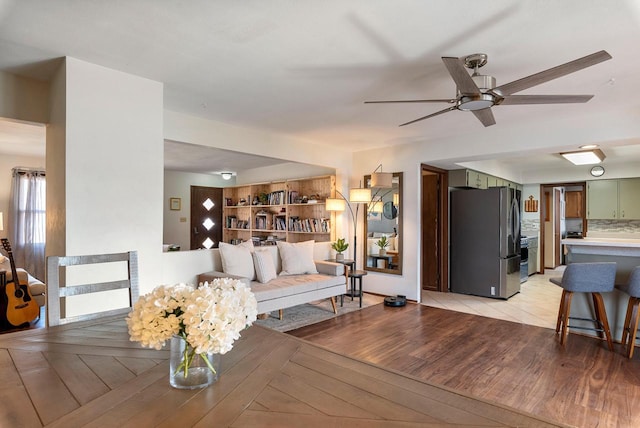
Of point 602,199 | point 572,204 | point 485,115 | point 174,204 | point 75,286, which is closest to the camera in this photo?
point 75,286

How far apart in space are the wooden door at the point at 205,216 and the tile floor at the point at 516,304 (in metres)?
5.45

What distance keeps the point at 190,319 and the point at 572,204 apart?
10482 mm

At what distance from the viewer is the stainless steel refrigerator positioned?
5445mm

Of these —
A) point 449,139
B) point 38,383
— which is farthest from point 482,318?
point 38,383

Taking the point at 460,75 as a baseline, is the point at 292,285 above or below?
below

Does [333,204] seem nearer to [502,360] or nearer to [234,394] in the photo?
[502,360]

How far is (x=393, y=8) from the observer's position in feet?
6.61

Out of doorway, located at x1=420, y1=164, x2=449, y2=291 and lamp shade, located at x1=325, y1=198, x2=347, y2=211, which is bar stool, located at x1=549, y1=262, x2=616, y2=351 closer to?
doorway, located at x1=420, y1=164, x2=449, y2=291

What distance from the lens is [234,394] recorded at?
1.01 meters

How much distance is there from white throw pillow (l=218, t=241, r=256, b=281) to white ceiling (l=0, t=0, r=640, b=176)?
165 centimetres

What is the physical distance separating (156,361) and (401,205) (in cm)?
474

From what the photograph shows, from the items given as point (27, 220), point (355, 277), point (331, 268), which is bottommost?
point (355, 277)

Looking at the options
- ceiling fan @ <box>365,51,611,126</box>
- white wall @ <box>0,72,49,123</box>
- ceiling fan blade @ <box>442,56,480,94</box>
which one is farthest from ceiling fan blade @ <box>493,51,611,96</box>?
white wall @ <box>0,72,49,123</box>

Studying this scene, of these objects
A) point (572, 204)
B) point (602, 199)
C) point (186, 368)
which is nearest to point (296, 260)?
point (186, 368)
